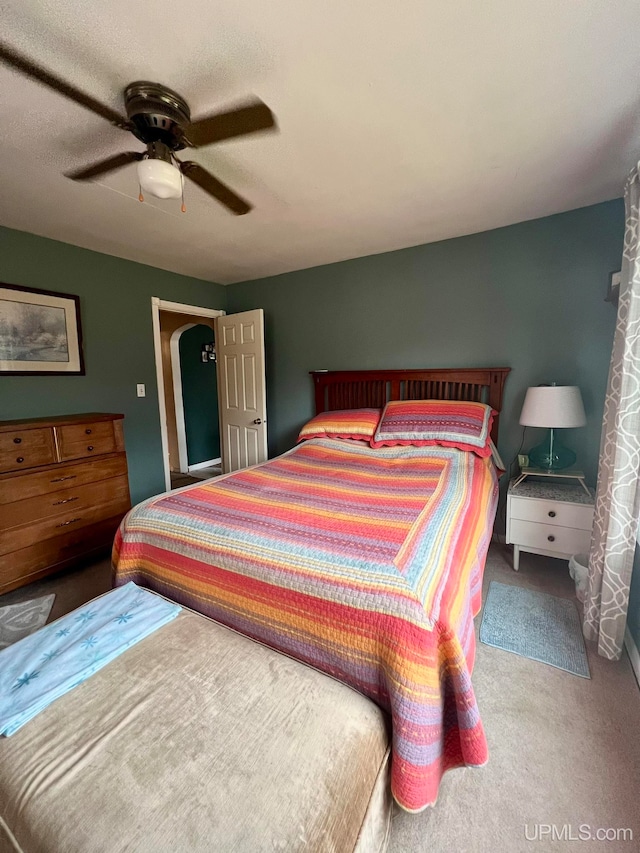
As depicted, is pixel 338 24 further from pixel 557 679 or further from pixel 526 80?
pixel 557 679

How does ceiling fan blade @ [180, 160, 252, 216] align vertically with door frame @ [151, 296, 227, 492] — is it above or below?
above

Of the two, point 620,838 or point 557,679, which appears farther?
point 557,679

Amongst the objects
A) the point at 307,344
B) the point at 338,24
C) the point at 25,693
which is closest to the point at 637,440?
the point at 338,24

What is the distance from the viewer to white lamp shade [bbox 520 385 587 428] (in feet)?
7.31

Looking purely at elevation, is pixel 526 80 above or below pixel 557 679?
above

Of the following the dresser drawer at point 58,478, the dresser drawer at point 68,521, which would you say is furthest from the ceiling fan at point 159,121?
the dresser drawer at point 68,521

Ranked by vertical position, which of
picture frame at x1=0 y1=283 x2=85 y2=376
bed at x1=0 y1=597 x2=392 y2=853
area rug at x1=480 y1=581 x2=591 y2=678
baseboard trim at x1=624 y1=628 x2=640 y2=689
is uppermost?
picture frame at x1=0 y1=283 x2=85 y2=376

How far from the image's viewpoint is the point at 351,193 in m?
2.09

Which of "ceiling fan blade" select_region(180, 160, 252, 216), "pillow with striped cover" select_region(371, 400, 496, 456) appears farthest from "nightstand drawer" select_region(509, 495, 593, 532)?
"ceiling fan blade" select_region(180, 160, 252, 216)

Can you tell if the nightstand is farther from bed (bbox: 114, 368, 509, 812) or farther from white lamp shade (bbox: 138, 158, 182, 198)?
white lamp shade (bbox: 138, 158, 182, 198)

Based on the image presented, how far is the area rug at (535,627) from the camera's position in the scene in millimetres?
1695

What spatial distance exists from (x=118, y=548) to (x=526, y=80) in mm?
2576

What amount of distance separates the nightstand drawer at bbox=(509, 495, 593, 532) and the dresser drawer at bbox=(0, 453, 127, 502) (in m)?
2.94

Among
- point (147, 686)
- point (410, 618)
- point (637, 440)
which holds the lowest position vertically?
point (147, 686)
